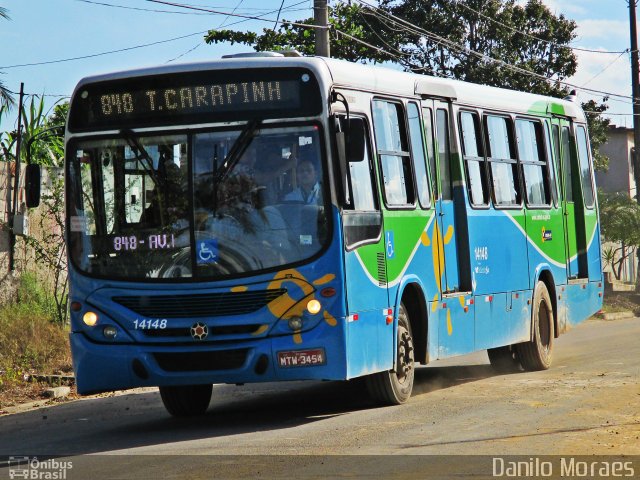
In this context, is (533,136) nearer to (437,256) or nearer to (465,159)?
(465,159)

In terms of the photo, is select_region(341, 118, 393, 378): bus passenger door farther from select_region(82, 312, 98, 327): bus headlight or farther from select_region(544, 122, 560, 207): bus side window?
select_region(544, 122, 560, 207): bus side window

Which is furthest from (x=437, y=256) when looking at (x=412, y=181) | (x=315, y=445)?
(x=315, y=445)

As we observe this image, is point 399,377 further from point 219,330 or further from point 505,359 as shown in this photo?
point 505,359

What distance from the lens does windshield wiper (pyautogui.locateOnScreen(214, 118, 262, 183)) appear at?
11469mm

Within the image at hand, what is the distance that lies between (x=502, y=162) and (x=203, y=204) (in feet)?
18.6

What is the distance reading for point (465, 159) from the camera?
14883mm

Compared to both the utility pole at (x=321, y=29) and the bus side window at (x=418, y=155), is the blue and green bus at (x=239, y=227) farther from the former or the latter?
the utility pole at (x=321, y=29)

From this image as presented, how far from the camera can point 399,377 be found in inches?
508

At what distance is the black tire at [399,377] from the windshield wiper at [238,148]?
2.44 m

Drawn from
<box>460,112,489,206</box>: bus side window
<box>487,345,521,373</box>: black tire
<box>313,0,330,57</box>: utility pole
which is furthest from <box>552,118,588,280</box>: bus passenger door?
<box>313,0,330,57</box>: utility pole

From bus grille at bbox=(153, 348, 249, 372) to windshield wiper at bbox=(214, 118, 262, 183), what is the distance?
1.54 metres

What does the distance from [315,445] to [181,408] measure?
11.0ft

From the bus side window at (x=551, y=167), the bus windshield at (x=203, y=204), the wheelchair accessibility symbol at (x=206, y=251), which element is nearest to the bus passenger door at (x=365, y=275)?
the bus windshield at (x=203, y=204)

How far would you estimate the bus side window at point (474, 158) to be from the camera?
49.0 feet
